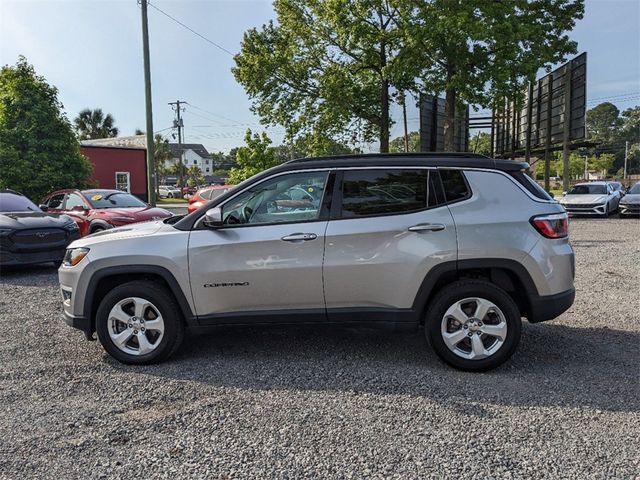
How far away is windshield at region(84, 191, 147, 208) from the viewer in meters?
11.1

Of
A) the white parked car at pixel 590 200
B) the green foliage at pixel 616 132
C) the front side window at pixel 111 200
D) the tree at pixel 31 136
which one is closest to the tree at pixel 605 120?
the green foliage at pixel 616 132

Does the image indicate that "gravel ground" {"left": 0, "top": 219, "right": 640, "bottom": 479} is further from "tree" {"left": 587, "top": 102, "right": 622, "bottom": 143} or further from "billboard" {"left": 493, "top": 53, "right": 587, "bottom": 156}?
"tree" {"left": 587, "top": 102, "right": 622, "bottom": 143}

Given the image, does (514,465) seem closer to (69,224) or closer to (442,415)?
(442,415)

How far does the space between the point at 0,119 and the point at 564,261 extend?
19780 millimetres

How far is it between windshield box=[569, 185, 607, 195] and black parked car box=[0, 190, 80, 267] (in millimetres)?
19105

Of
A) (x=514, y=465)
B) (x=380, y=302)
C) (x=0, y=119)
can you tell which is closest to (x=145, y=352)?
(x=380, y=302)

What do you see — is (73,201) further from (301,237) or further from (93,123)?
(93,123)

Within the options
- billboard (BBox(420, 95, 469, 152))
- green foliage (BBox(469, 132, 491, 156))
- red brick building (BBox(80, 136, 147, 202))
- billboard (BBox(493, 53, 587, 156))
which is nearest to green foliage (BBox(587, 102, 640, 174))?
green foliage (BBox(469, 132, 491, 156))

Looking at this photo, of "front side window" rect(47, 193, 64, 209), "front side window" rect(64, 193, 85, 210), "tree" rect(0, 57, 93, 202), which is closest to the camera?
"front side window" rect(64, 193, 85, 210)

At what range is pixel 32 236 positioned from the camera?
870 centimetres

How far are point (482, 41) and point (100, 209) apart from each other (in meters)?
16.4

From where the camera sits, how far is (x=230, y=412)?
3361 millimetres

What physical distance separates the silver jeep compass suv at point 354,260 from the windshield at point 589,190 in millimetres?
18602

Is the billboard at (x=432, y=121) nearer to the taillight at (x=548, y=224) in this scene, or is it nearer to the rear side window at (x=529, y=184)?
the rear side window at (x=529, y=184)
